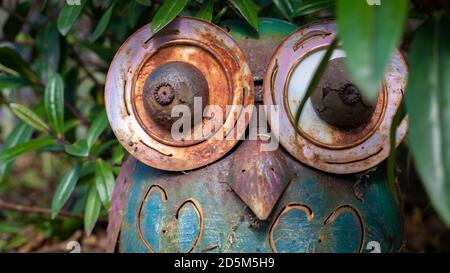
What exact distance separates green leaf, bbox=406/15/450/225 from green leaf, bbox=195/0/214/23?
0.58m

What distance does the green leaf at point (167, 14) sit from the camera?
1.36m

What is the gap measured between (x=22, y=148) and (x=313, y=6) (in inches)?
30.7

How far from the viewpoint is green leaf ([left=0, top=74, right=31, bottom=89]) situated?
1.82 m

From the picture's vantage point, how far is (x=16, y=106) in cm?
175

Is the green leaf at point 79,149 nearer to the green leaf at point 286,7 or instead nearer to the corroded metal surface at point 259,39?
the corroded metal surface at point 259,39

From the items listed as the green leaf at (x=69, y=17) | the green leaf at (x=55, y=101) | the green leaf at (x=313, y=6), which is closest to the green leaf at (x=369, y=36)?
the green leaf at (x=313, y=6)

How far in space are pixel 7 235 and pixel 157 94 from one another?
128 centimetres

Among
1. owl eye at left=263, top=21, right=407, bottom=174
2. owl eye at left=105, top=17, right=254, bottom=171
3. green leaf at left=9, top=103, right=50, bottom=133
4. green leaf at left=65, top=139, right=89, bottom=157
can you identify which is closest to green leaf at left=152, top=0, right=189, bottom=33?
owl eye at left=105, top=17, right=254, bottom=171

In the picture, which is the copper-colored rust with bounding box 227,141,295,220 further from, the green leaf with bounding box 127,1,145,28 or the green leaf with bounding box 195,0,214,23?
the green leaf with bounding box 127,1,145,28

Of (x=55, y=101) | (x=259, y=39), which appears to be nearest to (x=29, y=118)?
(x=55, y=101)

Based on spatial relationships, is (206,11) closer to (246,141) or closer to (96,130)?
(246,141)

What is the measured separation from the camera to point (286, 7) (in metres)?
1.51

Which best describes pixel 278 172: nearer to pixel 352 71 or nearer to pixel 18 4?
pixel 352 71
